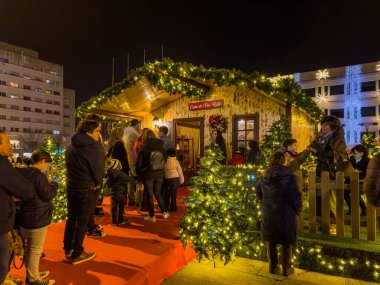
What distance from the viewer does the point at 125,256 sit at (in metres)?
5.02

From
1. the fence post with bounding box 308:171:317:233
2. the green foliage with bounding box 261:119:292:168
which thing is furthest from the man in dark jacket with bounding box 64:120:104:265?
the green foliage with bounding box 261:119:292:168

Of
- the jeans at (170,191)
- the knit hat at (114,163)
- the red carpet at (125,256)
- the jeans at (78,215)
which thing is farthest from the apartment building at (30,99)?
the jeans at (78,215)

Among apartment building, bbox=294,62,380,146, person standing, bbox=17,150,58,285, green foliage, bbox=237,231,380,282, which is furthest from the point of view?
apartment building, bbox=294,62,380,146

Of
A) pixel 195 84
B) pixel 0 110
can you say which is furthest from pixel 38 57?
pixel 195 84

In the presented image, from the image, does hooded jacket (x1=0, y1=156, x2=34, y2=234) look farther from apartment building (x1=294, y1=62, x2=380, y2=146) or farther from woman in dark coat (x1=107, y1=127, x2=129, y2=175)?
apartment building (x1=294, y1=62, x2=380, y2=146)

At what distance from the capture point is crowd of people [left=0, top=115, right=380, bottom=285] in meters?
3.05

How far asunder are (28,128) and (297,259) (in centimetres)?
9502

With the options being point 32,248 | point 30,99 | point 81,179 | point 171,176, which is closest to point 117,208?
point 171,176

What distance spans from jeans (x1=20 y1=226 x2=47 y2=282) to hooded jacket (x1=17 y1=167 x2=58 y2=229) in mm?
80

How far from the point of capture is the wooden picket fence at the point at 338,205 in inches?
197

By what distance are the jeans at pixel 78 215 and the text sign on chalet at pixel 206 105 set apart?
7.05 m

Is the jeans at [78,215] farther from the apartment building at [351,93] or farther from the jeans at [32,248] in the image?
the apartment building at [351,93]

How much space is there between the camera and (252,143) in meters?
8.77

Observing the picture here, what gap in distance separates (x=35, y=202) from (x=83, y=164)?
0.93 metres
